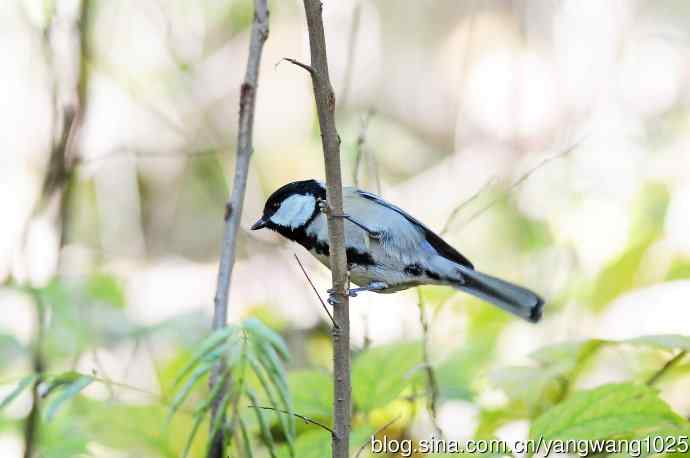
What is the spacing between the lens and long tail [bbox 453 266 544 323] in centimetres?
217

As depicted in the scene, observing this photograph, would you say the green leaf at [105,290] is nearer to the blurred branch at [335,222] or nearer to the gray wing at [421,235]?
the gray wing at [421,235]

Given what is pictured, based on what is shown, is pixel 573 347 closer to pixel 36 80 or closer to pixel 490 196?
pixel 36 80

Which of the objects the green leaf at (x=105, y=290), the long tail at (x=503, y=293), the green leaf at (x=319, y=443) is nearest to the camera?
the green leaf at (x=319, y=443)

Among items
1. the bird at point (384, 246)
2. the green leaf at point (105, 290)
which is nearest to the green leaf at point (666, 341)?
the bird at point (384, 246)

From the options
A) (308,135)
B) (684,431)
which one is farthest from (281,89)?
(684,431)

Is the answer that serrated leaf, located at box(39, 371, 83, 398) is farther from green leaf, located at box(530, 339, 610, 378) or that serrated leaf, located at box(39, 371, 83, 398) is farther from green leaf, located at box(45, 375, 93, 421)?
green leaf, located at box(530, 339, 610, 378)

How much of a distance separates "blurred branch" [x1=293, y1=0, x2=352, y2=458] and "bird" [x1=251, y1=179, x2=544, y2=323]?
702mm

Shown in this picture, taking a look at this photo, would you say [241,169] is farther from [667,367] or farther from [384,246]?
[667,367]

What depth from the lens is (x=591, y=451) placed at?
160 centimetres

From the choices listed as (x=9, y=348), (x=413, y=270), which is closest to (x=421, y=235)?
(x=413, y=270)

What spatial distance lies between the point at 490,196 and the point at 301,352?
1816 mm

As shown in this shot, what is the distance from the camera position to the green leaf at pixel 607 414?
1374mm

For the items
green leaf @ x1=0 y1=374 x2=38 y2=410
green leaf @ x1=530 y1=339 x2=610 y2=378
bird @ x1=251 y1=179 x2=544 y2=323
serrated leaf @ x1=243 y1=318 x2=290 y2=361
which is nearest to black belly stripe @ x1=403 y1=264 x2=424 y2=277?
bird @ x1=251 y1=179 x2=544 y2=323

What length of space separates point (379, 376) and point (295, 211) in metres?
0.62
